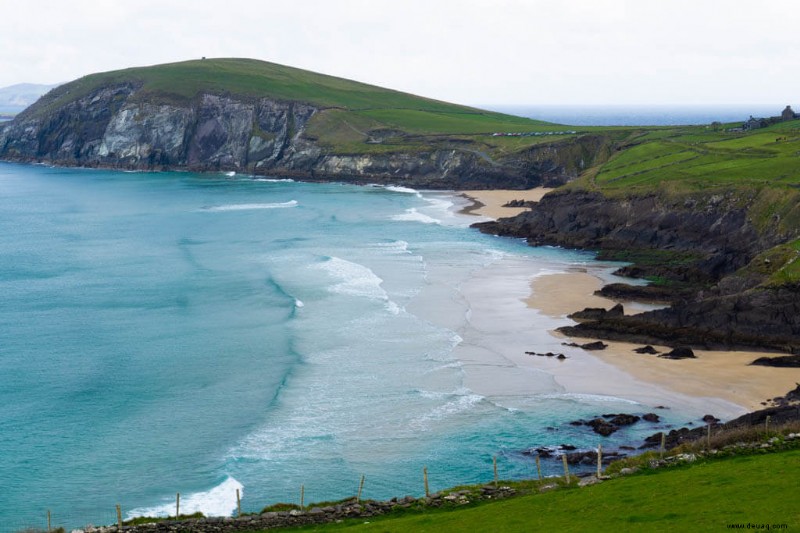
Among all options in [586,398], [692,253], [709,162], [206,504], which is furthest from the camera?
[709,162]

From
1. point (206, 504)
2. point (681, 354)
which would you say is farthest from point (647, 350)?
point (206, 504)

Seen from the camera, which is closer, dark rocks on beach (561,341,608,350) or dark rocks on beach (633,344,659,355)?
dark rocks on beach (633,344,659,355)

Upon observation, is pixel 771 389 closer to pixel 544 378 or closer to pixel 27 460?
pixel 544 378

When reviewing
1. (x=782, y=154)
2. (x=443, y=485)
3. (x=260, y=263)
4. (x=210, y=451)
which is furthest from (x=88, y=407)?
(x=782, y=154)

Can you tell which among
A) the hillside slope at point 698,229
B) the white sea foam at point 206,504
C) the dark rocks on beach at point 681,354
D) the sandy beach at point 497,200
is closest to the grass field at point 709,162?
the hillside slope at point 698,229

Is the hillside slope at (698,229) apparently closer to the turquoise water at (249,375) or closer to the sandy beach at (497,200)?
the turquoise water at (249,375)

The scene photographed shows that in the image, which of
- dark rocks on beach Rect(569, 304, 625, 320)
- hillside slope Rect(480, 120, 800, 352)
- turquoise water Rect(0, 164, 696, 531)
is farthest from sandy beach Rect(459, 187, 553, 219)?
dark rocks on beach Rect(569, 304, 625, 320)

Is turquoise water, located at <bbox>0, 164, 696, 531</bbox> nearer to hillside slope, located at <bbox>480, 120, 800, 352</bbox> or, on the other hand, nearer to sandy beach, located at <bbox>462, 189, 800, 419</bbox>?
sandy beach, located at <bbox>462, 189, 800, 419</bbox>

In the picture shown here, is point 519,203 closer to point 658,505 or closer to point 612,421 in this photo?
point 612,421
